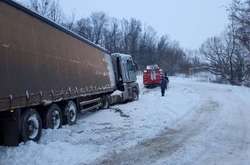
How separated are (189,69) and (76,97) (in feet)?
265

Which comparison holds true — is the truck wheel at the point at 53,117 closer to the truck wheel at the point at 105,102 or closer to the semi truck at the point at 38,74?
the semi truck at the point at 38,74

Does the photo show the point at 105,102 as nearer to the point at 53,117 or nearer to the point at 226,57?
the point at 53,117

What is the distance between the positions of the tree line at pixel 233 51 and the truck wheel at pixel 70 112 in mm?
24415

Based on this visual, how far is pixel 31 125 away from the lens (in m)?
10.7

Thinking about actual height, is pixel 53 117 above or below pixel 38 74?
below

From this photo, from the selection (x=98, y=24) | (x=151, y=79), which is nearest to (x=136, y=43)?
(x=98, y=24)

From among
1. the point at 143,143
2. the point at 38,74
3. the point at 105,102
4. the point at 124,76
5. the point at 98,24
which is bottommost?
the point at 143,143

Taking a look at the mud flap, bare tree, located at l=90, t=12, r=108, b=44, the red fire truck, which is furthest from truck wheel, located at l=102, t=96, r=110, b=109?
bare tree, located at l=90, t=12, r=108, b=44

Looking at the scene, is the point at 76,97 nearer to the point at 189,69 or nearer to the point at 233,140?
the point at 233,140

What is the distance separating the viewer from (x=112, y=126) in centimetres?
1394

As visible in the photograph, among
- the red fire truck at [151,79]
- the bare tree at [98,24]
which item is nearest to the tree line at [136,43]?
the bare tree at [98,24]

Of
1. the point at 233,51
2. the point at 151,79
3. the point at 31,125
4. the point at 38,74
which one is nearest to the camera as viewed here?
the point at 31,125

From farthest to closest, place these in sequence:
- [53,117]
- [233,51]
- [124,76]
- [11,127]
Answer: [233,51] < [124,76] < [53,117] < [11,127]

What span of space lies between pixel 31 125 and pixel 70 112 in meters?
3.88
